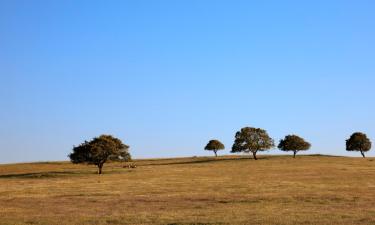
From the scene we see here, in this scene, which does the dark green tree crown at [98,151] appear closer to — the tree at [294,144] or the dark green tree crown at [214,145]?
the tree at [294,144]

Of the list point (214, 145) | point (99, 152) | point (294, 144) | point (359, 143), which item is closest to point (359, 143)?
point (359, 143)

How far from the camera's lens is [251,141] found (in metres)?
126

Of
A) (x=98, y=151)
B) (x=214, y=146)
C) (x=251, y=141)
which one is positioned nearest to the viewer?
(x=98, y=151)

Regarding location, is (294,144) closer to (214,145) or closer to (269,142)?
(269,142)

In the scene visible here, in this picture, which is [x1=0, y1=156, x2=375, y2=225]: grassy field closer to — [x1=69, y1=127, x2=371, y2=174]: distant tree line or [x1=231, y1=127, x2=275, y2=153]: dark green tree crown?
[x1=69, y1=127, x2=371, y2=174]: distant tree line

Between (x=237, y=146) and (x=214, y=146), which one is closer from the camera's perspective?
(x=237, y=146)

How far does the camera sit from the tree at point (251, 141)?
12538 cm

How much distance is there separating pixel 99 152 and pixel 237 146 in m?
42.4

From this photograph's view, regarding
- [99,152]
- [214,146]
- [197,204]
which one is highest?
[214,146]

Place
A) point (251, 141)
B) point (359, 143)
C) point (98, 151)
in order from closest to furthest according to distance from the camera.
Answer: point (98, 151) → point (251, 141) → point (359, 143)

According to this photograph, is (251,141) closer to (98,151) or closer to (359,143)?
(359,143)

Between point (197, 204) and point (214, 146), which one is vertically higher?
point (214, 146)

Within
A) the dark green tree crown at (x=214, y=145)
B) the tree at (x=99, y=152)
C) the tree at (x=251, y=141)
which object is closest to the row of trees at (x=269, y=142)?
the tree at (x=251, y=141)

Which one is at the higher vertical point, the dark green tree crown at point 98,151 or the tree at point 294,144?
the tree at point 294,144
